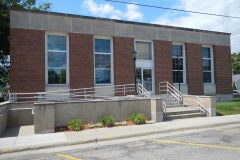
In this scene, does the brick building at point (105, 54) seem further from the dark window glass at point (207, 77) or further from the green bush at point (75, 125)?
the green bush at point (75, 125)

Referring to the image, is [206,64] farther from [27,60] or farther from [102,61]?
[27,60]

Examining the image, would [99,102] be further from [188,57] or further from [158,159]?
[188,57]

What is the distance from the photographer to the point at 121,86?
68.5 ft

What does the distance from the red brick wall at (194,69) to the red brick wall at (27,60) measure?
45.3 ft

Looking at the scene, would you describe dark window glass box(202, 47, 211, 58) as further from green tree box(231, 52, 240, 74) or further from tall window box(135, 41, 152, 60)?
green tree box(231, 52, 240, 74)

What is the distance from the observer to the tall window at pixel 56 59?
19066 millimetres

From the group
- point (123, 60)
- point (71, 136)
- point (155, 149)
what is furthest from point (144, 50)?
point (155, 149)

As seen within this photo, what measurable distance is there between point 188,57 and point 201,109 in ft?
29.1

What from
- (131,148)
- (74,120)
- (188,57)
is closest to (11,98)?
(74,120)

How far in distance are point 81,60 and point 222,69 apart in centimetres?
1584

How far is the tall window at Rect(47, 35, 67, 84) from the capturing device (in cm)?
1907

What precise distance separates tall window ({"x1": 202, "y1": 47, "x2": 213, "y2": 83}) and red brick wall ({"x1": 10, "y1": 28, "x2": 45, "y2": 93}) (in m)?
16.4

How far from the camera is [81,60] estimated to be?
19812 mm

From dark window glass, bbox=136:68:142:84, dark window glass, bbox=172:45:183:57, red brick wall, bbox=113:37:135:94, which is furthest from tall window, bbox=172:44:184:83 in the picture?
red brick wall, bbox=113:37:135:94
